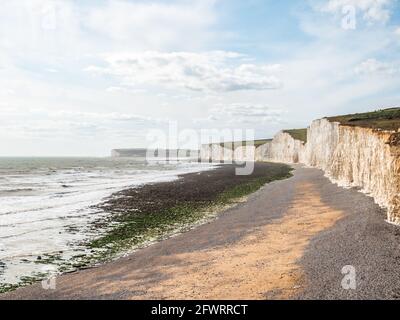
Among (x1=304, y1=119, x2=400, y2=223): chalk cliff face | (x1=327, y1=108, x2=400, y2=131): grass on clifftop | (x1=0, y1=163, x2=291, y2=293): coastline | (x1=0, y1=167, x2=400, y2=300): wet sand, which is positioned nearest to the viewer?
(x1=0, y1=167, x2=400, y2=300): wet sand

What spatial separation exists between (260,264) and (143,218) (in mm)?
16937

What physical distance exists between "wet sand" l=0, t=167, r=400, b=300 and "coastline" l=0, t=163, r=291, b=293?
140 centimetres

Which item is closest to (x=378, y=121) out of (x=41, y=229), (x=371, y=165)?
(x=371, y=165)

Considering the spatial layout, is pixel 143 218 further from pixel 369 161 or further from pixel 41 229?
pixel 369 161

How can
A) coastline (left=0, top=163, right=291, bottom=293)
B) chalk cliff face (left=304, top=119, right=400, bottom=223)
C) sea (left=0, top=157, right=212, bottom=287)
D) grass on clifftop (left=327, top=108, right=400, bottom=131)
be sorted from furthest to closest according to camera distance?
grass on clifftop (left=327, top=108, right=400, bottom=131), chalk cliff face (left=304, top=119, right=400, bottom=223), coastline (left=0, top=163, right=291, bottom=293), sea (left=0, top=157, right=212, bottom=287)

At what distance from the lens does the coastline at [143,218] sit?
70.0 feet

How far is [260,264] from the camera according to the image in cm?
1731

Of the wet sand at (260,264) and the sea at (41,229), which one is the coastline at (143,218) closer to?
the sea at (41,229)

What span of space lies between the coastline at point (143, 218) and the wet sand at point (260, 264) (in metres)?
1.40

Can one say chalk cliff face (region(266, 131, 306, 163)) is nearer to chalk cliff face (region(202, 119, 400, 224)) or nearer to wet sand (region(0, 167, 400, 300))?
chalk cliff face (region(202, 119, 400, 224))

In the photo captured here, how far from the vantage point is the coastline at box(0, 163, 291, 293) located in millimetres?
21328

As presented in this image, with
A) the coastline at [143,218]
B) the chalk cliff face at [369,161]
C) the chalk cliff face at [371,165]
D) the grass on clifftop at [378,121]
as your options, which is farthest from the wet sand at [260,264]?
the grass on clifftop at [378,121]

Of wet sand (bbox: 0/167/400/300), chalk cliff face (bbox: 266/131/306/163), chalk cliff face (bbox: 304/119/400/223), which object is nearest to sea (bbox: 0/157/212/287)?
wet sand (bbox: 0/167/400/300)

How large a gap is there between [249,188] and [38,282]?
125 ft
